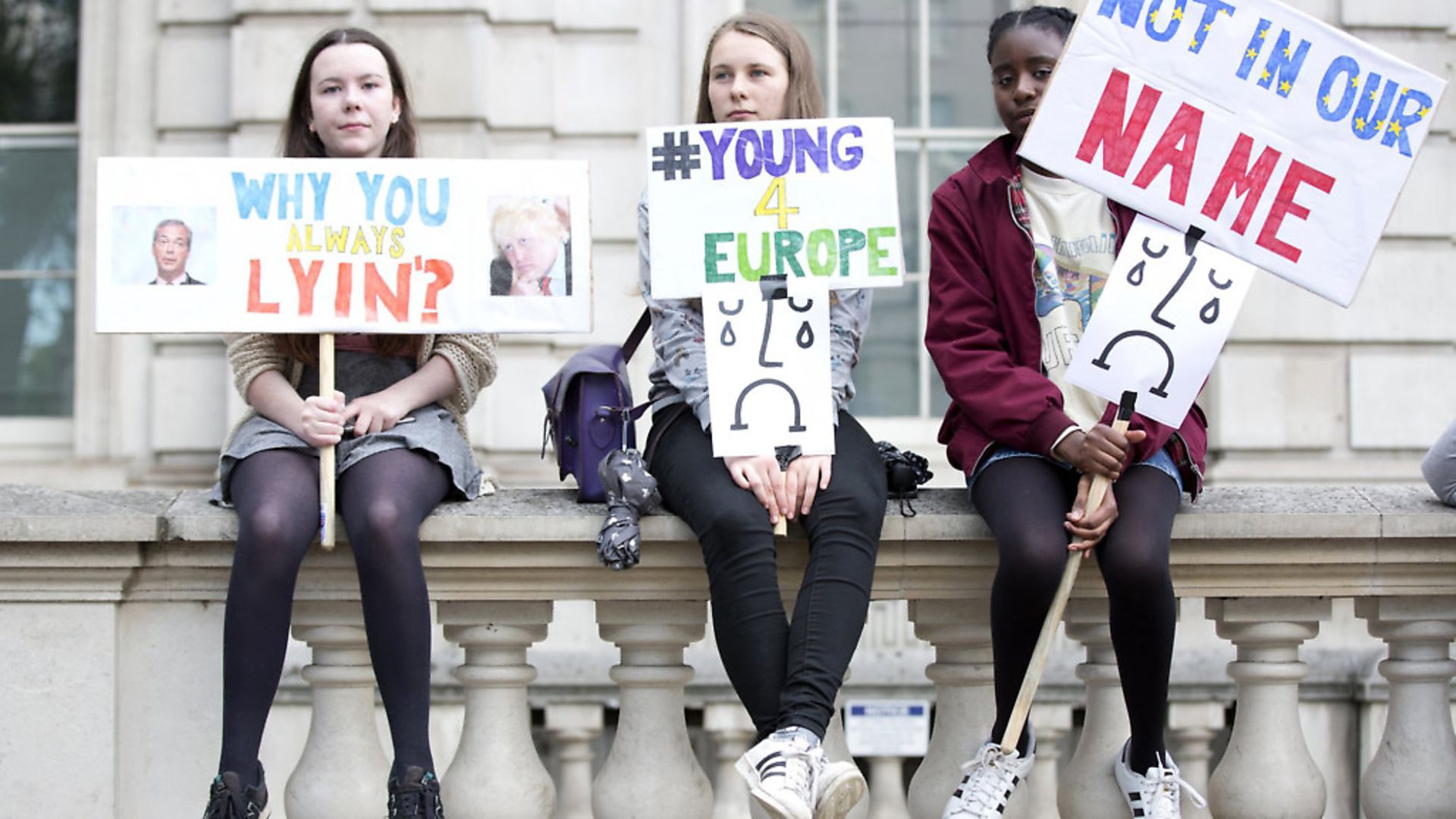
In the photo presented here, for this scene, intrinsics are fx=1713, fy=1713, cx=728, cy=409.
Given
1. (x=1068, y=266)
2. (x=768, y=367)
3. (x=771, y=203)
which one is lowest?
(x=768, y=367)

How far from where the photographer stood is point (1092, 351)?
3.22 m

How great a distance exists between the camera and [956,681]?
324 cm

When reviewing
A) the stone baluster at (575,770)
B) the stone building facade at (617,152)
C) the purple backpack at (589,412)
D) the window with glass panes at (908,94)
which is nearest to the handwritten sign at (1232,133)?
the purple backpack at (589,412)

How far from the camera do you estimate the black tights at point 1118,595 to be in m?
3.07

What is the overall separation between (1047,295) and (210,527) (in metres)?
1.69

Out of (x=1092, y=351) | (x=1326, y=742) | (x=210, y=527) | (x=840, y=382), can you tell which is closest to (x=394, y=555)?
(x=210, y=527)

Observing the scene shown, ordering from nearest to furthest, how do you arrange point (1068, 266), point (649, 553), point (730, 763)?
point (649, 553)
point (1068, 266)
point (730, 763)

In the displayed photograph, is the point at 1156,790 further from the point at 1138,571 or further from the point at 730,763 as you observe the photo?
the point at 730,763

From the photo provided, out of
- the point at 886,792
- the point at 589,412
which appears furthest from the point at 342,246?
the point at 886,792

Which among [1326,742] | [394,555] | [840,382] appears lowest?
[1326,742]

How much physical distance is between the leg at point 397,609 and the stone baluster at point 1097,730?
1204mm

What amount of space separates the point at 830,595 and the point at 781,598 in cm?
13

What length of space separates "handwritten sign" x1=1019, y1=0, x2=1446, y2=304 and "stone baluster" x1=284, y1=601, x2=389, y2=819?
1587 millimetres

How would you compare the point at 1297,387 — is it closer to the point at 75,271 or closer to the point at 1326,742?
the point at 1326,742
